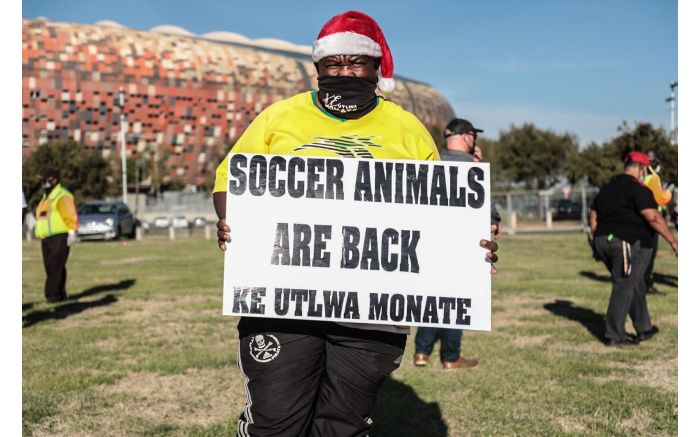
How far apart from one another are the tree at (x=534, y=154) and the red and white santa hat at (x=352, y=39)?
61729mm

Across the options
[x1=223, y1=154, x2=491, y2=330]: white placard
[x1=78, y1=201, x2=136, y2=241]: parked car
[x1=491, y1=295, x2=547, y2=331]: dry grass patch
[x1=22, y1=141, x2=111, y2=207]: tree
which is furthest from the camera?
[x1=22, y1=141, x2=111, y2=207]: tree

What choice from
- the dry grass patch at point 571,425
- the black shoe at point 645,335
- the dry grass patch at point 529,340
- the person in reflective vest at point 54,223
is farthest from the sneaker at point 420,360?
the person in reflective vest at point 54,223

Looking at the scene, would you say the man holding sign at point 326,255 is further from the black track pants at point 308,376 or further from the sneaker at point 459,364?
the sneaker at point 459,364

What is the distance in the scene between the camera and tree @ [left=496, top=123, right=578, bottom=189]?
63.2 m

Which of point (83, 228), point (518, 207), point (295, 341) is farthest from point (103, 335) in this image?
point (518, 207)

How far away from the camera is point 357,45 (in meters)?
3.16

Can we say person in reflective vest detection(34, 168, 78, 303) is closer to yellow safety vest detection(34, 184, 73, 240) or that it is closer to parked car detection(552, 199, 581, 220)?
yellow safety vest detection(34, 184, 73, 240)

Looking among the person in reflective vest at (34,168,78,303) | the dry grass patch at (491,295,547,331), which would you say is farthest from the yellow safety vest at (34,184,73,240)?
the dry grass patch at (491,295,547,331)

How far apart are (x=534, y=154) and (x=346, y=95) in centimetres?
6223

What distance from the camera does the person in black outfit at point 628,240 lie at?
7961mm

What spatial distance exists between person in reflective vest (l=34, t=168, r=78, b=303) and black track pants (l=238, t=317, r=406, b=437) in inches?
370

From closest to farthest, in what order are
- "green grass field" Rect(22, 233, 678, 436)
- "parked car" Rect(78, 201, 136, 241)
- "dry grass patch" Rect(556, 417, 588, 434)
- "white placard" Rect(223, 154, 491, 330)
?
1. "white placard" Rect(223, 154, 491, 330)
2. "dry grass patch" Rect(556, 417, 588, 434)
3. "green grass field" Rect(22, 233, 678, 436)
4. "parked car" Rect(78, 201, 136, 241)

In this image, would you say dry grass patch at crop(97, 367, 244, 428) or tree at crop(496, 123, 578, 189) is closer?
dry grass patch at crop(97, 367, 244, 428)

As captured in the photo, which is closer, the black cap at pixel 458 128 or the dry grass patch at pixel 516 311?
the black cap at pixel 458 128
